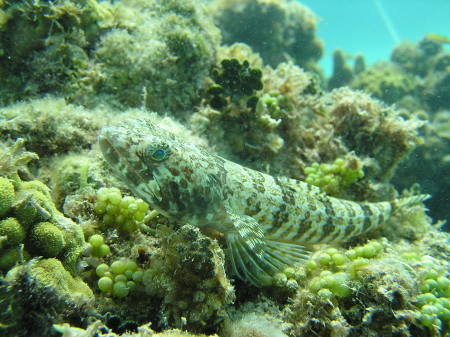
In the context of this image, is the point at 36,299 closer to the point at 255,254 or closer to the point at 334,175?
the point at 255,254

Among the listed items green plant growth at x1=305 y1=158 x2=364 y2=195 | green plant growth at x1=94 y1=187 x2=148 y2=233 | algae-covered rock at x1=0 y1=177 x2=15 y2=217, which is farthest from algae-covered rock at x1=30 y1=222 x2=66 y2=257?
green plant growth at x1=305 y1=158 x2=364 y2=195

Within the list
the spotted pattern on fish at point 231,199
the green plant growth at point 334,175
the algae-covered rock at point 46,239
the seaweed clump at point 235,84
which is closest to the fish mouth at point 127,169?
the spotted pattern on fish at point 231,199

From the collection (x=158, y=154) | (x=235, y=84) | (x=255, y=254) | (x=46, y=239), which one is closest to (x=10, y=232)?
(x=46, y=239)

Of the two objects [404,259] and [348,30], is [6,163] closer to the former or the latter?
[404,259]

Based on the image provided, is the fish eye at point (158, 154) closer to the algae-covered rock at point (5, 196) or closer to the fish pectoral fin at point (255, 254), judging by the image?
the fish pectoral fin at point (255, 254)

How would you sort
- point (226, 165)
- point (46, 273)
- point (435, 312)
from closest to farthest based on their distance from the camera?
point (46, 273) → point (435, 312) → point (226, 165)

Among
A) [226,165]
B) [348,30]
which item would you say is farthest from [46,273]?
[348,30]
